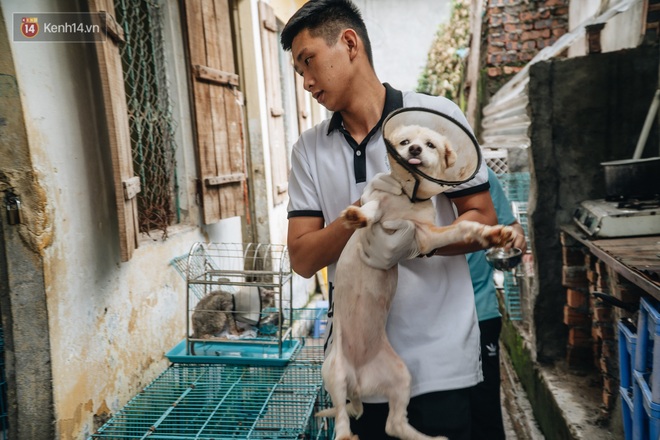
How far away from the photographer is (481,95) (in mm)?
8703

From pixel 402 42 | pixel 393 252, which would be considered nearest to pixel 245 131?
pixel 393 252

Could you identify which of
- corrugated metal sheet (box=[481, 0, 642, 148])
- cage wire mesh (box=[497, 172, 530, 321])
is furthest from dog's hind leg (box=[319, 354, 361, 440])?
cage wire mesh (box=[497, 172, 530, 321])

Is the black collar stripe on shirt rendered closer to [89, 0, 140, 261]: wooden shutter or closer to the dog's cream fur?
the dog's cream fur

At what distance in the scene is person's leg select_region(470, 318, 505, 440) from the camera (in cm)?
291

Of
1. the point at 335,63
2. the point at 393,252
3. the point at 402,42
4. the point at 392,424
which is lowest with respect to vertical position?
the point at 392,424

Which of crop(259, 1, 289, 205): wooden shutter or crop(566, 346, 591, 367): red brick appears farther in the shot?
crop(259, 1, 289, 205): wooden shutter

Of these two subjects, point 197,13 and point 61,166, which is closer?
point 61,166

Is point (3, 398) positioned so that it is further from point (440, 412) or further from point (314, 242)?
→ point (440, 412)

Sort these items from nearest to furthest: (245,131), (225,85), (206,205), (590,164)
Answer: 1. (590,164)
2. (206,205)
3. (225,85)
4. (245,131)

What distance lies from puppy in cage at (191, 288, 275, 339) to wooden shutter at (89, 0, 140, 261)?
2.28 ft

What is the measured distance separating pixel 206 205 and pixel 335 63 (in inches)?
122

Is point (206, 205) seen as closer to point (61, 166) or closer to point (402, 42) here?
point (61, 166)

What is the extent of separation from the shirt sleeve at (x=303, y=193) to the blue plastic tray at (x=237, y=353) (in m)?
1.79

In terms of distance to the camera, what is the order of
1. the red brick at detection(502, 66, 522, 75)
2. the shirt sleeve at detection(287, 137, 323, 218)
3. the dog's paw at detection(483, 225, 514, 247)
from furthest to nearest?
1. the red brick at detection(502, 66, 522, 75)
2. the shirt sleeve at detection(287, 137, 323, 218)
3. the dog's paw at detection(483, 225, 514, 247)
